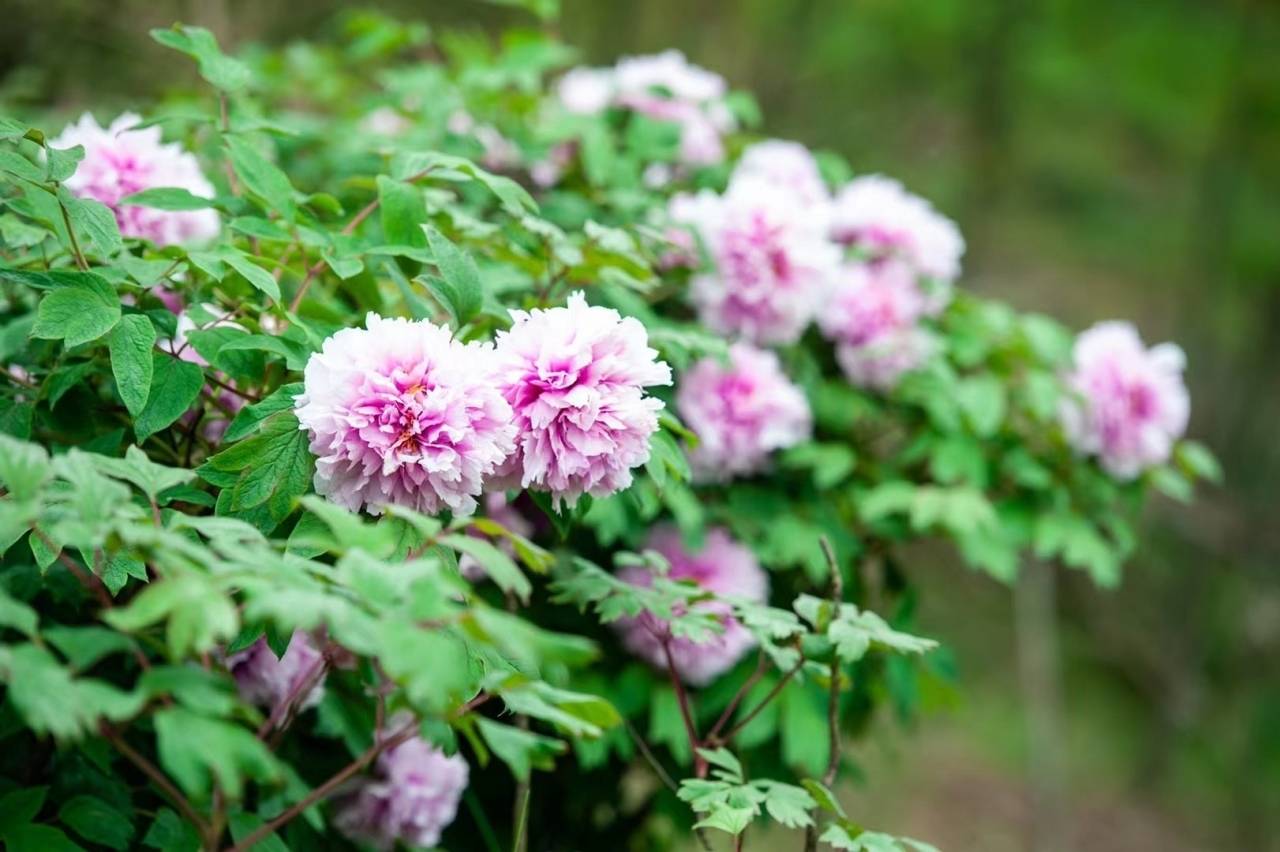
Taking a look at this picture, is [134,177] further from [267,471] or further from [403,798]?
[403,798]

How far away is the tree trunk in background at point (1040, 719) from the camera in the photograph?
4.47 metres

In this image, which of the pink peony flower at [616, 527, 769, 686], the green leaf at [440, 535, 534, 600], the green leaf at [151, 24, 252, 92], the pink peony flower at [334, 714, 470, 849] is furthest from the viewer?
the pink peony flower at [616, 527, 769, 686]

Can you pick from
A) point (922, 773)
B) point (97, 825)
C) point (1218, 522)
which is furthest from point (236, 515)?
point (1218, 522)

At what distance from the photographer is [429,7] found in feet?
13.6

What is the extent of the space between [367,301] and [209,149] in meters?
0.78

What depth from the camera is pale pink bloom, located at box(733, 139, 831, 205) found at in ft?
6.57

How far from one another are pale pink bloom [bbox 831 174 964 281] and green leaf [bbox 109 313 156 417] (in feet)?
4.07

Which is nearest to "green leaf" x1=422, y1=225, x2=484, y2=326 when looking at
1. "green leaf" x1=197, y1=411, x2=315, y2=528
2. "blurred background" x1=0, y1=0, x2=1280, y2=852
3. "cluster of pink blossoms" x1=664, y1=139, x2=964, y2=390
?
"green leaf" x1=197, y1=411, x2=315, y2=528

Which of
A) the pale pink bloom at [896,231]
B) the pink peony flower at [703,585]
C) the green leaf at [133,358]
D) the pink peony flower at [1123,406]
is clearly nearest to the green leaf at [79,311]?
the green leaf at [133,358]

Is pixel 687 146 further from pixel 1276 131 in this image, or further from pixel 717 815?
pixel 1276 131

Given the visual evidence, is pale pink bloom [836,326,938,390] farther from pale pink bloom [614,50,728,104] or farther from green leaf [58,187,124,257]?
green leaf [58,187,124,257]

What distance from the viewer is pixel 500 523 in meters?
1.53

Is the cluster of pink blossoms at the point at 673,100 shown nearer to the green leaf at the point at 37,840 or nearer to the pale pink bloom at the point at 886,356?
the pale pink bloom at the point at 886,356

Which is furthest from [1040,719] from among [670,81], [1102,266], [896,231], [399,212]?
[399,212]
